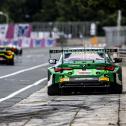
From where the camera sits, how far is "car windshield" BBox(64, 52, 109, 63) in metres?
18.5

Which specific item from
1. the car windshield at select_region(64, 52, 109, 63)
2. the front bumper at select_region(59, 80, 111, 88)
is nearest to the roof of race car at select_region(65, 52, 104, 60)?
the car windshield at select_region(64, 52, 109, 63)

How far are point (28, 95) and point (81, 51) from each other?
199 centimetres

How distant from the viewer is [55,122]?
12.4 metres

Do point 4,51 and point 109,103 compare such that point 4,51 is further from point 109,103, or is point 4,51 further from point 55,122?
point 55,122

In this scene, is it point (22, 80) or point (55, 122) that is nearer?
point (55, 122)

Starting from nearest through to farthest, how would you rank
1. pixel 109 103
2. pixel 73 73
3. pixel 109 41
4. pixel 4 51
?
1. pixel 109 103
2. pixel 73 73
3. pixel 4 51
4. pixel 109 41

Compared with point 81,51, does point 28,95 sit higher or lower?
lower

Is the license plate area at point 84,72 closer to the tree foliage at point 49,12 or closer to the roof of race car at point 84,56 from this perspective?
the roof of race car at point 84,56

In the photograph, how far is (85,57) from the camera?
735 inches

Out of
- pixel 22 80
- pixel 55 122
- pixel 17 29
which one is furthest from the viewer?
pixel 17 29

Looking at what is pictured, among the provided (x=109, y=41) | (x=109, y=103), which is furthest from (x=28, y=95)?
(x=109, y=41)

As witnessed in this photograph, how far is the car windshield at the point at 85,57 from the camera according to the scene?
18516 millimetres

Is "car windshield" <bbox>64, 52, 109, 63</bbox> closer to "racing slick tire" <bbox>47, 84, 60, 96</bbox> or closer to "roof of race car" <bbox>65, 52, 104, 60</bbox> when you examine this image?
"roof of race car" <bbox>65, 52, 104, 60</bbox>

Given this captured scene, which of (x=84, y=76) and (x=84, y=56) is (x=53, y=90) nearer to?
(x=84, y=76)
